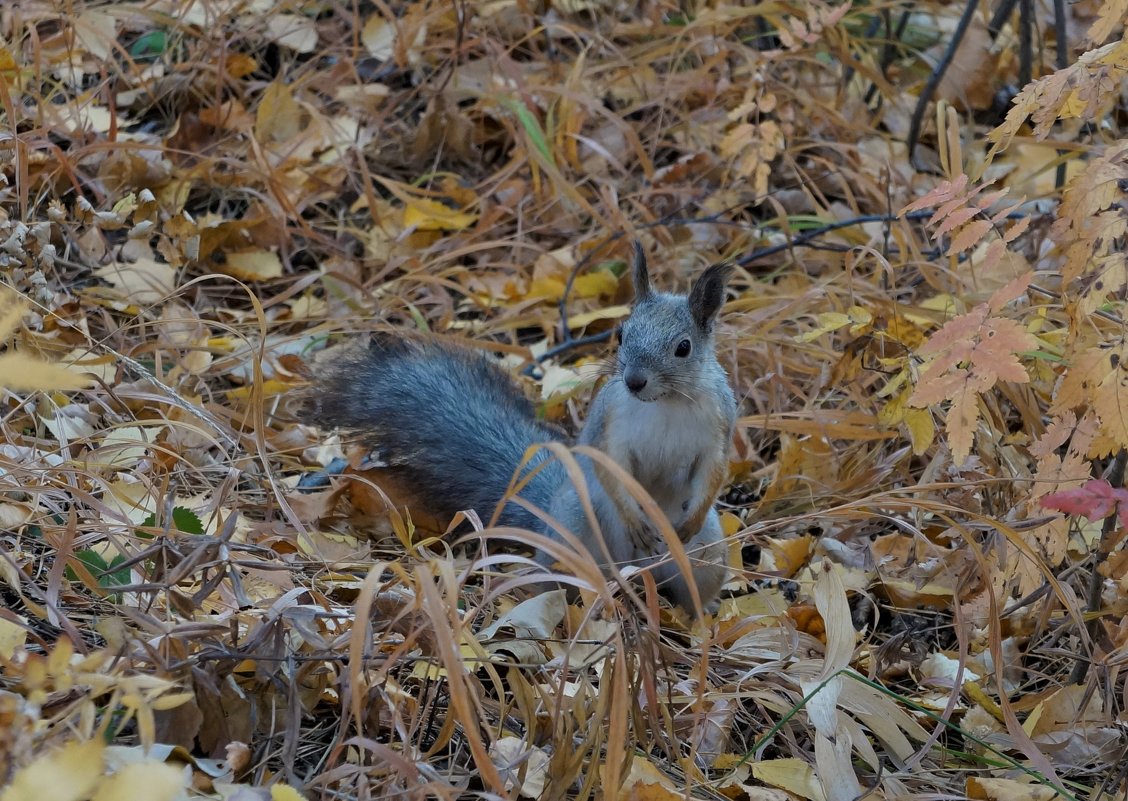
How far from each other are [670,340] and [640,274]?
0.59 feet

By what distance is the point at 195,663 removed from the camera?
1449mm

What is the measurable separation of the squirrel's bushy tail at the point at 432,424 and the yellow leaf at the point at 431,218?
0.93m

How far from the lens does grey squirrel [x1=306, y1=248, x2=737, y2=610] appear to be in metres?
2.33

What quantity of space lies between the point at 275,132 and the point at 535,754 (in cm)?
→ 262

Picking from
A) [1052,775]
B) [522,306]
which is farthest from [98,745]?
[522,306]

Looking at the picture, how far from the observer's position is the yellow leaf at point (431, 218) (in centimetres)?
348

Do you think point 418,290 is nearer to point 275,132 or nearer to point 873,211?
point 275,132

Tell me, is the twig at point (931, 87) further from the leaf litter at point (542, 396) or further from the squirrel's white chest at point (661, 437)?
the squirrel's white chest at point (661, 437)

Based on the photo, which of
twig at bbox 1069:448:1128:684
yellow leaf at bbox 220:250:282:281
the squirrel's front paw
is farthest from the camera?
yellow leaf at bbox 220:250:282:281

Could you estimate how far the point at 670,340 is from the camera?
2.29 meters

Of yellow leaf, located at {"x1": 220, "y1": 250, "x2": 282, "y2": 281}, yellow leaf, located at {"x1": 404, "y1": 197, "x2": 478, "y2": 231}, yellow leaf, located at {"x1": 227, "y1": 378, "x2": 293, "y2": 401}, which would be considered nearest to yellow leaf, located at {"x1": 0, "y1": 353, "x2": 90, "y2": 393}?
yellow leaf, located at {"x1": 227, "y1": 378, "x2": 293, "y2": 401}

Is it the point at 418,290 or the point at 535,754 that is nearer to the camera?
the point at 535,754

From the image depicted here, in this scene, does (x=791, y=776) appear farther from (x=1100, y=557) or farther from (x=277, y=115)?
(x=277, y=115)

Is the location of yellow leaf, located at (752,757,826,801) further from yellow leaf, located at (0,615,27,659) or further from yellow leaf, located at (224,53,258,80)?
yellow leaf, located at (224,53,258,80)
